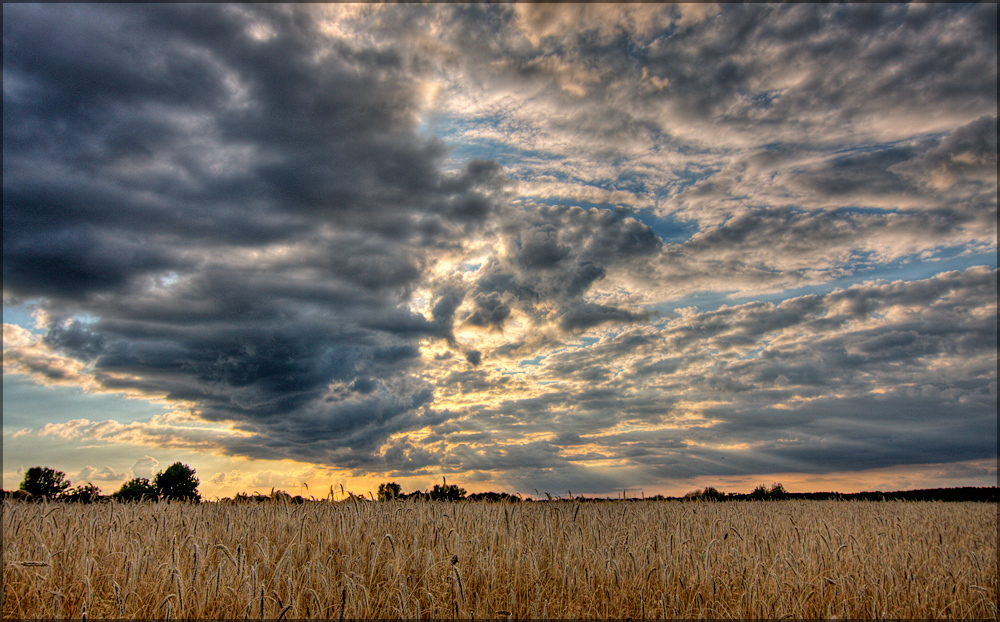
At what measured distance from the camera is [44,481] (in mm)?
29188

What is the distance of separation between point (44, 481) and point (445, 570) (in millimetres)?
32714

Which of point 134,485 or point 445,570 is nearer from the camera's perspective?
point 445,570

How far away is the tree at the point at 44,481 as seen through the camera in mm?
28594

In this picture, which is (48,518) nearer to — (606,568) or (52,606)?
(52,606)

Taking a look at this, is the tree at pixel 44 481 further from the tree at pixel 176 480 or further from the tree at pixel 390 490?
the tree at pixel 390 490

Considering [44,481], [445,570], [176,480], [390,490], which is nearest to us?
[445,570]

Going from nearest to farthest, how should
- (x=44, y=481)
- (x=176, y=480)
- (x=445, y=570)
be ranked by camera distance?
(x=445, y=570) < (x=44, y=481) < (x=176, y=480)

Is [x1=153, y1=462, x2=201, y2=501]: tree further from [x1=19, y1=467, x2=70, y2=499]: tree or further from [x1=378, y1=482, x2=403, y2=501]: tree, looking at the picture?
[x1=378, y1=482, x2=403, y2=501]: tree

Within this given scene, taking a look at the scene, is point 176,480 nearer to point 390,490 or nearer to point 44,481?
point 44,481

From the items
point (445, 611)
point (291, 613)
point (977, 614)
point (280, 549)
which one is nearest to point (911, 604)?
point (977, 614)

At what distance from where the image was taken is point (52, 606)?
7922mm

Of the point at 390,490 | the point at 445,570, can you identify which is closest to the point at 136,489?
the point at 390,490

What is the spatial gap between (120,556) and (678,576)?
9.62m

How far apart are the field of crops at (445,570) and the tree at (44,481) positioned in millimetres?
21354
